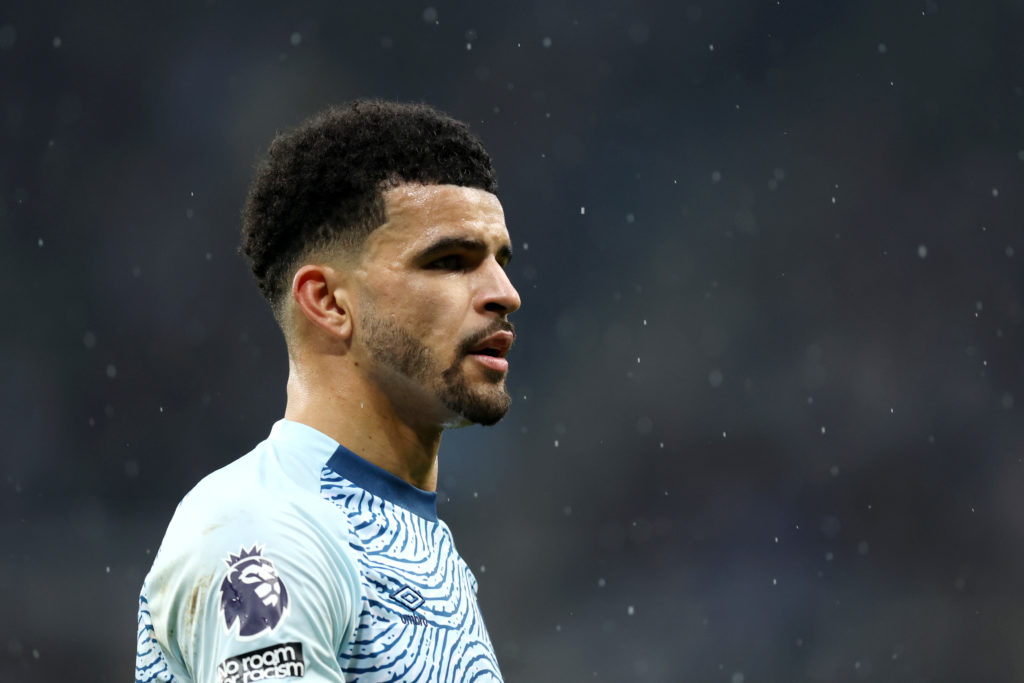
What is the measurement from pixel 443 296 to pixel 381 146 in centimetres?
63

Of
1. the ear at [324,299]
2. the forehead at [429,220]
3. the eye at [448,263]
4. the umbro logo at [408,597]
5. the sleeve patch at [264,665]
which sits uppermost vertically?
the forehead at [429,220]

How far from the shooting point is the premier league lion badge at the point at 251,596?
2.96 m

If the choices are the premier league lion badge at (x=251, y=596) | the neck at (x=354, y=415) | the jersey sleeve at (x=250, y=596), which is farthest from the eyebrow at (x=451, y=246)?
the premier league lion badge at (x=251, y=596)

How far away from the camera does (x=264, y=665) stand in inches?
115

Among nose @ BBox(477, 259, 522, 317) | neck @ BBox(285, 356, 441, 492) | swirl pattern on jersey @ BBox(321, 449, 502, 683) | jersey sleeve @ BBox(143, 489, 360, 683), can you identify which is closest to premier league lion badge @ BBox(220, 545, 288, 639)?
jersey sleeve @ BBox(143, 489, 360, 683)

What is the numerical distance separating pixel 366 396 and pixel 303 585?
93cm

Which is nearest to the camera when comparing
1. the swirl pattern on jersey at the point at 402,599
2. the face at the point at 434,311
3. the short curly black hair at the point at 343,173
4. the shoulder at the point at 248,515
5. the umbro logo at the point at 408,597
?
the shoulder at the point at 248,515

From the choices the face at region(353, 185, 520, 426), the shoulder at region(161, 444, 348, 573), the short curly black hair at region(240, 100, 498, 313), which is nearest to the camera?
the shoulder at region(161, 444, 348, 573)

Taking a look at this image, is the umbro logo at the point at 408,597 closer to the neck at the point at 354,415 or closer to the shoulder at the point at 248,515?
the shoulder at the point at 248,515

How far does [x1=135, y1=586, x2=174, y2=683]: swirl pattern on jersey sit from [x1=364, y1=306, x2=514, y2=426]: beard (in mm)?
1051

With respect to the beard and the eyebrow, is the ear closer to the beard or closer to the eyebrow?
the beard

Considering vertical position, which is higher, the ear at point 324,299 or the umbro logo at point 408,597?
the ear at point 324,299

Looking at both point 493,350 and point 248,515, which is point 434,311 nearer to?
point 493,350

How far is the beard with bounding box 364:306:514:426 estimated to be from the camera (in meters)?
3.81
